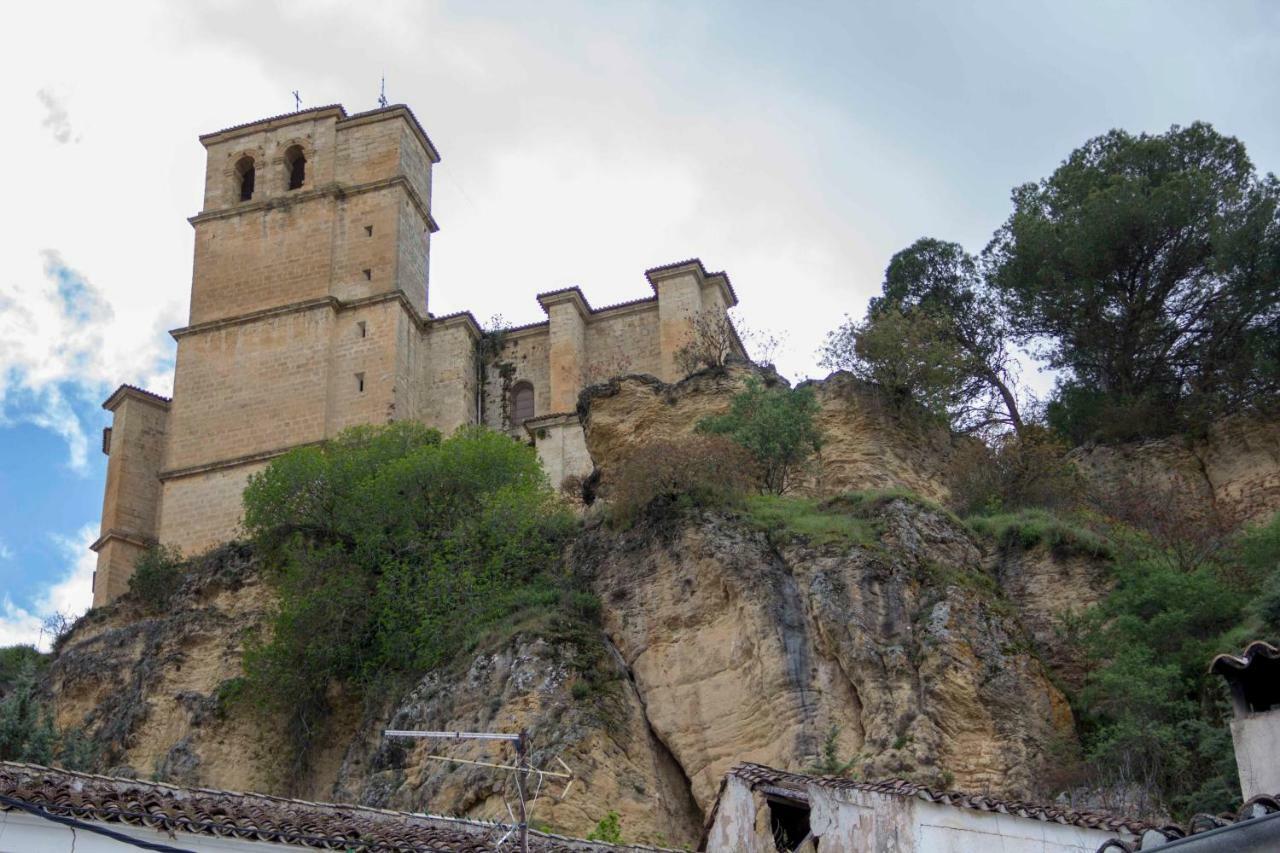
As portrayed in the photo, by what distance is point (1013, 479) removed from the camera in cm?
3266

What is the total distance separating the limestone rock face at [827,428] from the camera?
32.2 m

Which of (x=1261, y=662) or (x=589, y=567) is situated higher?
(x=589, y=567)

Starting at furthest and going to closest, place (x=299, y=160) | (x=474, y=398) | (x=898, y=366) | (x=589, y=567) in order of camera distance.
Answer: (x=299, y=160) → (x=474, y=398) → (x=898, y=366) → (x=589, y=567)

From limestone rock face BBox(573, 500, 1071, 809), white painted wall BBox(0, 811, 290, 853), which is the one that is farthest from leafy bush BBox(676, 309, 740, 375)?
white painted wall BBox(0, 811, 290, 853)

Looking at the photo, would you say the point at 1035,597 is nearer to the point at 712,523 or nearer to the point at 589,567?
the point at 712,523

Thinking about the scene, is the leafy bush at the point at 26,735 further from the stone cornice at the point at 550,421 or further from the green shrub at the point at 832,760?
the stone cornice at the point at 550,421

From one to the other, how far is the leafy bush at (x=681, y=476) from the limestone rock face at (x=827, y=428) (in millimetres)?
3021

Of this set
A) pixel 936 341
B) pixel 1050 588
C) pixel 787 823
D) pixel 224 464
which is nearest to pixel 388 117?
pixel 224 464

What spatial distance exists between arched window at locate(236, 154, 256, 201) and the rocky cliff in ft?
73.6

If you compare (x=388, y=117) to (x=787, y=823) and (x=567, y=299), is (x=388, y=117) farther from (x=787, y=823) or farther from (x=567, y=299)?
(x=787, y=823)

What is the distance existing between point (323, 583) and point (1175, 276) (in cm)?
1816

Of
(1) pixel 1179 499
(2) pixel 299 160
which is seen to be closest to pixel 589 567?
(1) pixel 1179 499

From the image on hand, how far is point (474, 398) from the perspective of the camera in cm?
4694

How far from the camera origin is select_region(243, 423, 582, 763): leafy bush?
2917 cm
